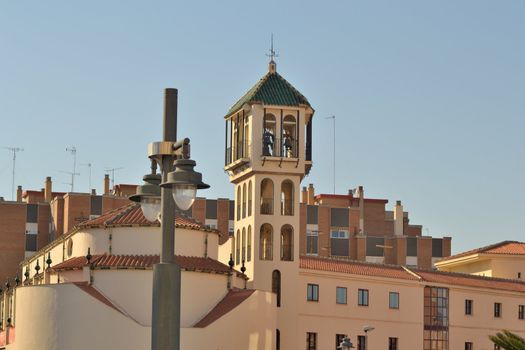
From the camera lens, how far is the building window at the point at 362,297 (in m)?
70.6

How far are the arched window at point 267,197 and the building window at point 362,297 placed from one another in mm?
7477

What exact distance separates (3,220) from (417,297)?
52184 mm

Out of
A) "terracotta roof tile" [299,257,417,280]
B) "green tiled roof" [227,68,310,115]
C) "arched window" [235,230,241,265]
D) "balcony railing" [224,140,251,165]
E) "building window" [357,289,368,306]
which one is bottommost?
"building window" [357,289,368,306]

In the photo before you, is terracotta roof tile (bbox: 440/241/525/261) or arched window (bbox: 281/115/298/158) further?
terracotta roof tile (bbox: 440/241/525/261)

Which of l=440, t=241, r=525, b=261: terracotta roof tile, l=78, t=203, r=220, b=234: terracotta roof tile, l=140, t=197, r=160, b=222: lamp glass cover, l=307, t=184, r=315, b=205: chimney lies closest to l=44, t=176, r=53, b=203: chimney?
l=307, t=184, r=315, b=205: chimney

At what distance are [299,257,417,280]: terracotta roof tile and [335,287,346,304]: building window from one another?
987mm

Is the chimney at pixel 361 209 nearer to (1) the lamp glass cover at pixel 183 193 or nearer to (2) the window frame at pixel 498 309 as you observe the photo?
(2) the window frame at pixel 498 309

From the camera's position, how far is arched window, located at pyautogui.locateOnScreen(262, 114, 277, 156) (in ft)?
217

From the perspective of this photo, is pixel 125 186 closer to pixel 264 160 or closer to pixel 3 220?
pixel 3 220

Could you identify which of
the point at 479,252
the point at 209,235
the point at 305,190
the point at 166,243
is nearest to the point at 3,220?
the point at 305,190

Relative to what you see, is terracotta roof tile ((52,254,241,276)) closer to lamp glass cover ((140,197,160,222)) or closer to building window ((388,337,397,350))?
building window ((388,337,397,350))

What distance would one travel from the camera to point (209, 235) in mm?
58719

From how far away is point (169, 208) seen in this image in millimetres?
17172

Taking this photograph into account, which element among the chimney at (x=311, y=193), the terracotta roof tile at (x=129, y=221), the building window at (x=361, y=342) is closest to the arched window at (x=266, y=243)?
the building window at (x=361, y=342)
